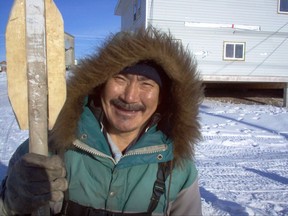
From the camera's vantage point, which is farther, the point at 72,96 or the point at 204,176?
the point at 204,176

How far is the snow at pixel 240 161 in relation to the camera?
3.83 meters

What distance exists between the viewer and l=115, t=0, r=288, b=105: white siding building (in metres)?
13.1

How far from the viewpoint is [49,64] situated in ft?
4.77

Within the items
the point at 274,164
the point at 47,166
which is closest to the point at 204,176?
the point at 274,164

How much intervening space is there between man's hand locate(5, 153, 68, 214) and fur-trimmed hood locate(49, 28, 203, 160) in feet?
1.14

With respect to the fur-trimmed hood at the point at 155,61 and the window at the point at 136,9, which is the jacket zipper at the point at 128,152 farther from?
the window at the point at 136,9

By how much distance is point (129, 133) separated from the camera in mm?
2020

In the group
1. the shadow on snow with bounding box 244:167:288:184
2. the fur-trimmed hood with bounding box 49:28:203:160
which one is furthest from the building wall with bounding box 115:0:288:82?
the fur-trimmed hood with bounding box 49:28:203:160

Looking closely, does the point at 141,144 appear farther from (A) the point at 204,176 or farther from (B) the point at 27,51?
(A) the point at 204,176

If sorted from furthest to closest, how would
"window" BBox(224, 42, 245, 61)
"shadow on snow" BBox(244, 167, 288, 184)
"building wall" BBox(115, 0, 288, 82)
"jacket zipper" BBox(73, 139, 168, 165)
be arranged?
"window" BBox(224, 42, 245, 61) → "building wall" BBox(115, 0, 288, 82) → "shadow on snow" BBox(244, 167, 288, 184) → "jacket zipper" BBox(73, 139, 168, 165)

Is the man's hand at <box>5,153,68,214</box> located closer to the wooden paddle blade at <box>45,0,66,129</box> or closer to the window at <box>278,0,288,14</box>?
the wooden paddle blade at <box>45,0,66,129</box>

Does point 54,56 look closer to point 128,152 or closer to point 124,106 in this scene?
point 124,106

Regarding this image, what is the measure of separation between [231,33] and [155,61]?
12.9 m

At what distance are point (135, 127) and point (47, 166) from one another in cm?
72
